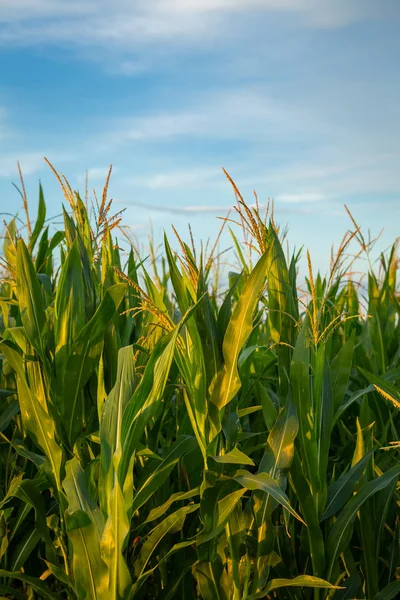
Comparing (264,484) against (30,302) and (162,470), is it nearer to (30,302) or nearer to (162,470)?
(162,470)

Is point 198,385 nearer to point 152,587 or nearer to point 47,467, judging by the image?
point 47,467

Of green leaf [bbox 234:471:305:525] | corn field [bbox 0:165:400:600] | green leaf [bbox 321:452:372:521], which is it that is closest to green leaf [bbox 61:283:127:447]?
corn field [bbox 0:165:400:600]

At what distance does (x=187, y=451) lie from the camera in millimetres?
1538

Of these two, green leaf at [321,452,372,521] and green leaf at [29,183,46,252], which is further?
green leaf at [29,183,46,252]

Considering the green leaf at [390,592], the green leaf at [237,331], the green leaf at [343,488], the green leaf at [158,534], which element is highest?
the green leaf at [237,331]

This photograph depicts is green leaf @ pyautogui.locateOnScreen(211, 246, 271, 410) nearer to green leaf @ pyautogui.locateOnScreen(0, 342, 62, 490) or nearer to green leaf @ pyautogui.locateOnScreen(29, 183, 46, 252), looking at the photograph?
green leaf @ pyautogui.locateOnScreen(0, 342, 62, 490)

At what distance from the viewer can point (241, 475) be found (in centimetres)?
132

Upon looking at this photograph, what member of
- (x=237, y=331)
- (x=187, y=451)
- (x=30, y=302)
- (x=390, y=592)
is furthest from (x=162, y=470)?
(x=390, y=592)

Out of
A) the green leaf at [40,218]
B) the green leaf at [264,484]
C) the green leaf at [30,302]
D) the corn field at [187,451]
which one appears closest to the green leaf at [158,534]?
the corn field at [187,451]

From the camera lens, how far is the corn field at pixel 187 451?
1.28 m

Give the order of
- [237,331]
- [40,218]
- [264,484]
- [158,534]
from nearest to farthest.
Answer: [264,484] → [237,331] → [158,534] → [40,218]

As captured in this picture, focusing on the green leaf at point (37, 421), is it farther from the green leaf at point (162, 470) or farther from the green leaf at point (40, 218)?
the green leaf at point (40, 218)

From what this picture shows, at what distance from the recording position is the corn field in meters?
1.28

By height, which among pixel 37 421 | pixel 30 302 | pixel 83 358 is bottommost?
pixel 37 421
